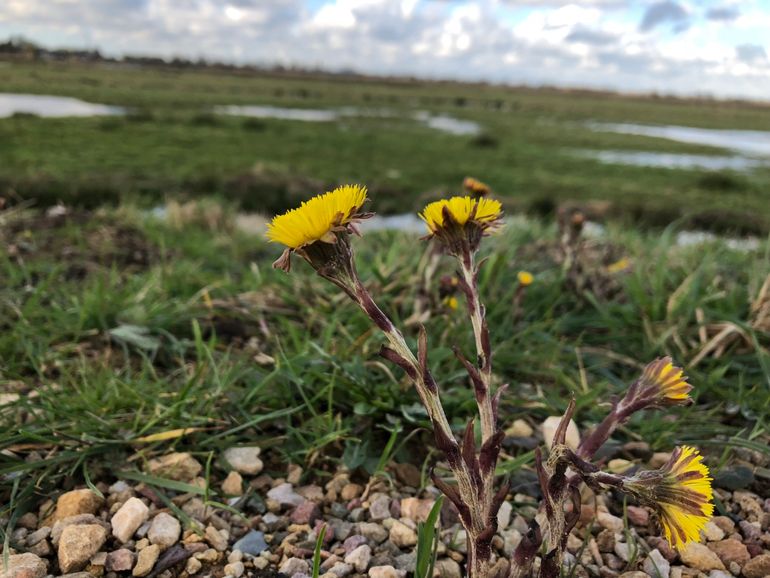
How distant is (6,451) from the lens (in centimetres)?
162

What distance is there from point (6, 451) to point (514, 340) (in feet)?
6.16

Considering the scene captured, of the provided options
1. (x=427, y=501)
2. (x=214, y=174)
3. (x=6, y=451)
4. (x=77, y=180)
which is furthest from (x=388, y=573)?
(x=214, y=174)

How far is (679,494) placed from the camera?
0.84 metres

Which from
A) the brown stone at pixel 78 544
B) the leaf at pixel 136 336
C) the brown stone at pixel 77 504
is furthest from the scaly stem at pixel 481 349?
the leaf at pixel 136 336

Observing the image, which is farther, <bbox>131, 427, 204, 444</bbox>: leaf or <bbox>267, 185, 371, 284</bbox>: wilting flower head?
<bbox>131, 427, 204, 444</bbox>: leaf

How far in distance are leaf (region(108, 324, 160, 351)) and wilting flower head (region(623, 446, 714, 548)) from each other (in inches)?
77.9

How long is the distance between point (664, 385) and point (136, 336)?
6.74 feet

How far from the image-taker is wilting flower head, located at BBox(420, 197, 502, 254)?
3.37 ft

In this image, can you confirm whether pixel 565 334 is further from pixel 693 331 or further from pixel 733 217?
pixel 733 217

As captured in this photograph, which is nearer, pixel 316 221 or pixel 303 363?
pixel 316 221

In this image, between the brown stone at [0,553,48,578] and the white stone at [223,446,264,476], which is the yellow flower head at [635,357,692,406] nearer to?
the white stone at [223,446,264,476]

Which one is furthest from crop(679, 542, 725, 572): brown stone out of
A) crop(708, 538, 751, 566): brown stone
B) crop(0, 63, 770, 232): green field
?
crop(0, 63, 770, 232): green field

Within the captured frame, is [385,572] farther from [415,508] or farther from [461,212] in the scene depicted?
[461,212]

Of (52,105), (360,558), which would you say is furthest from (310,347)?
(52,105)
